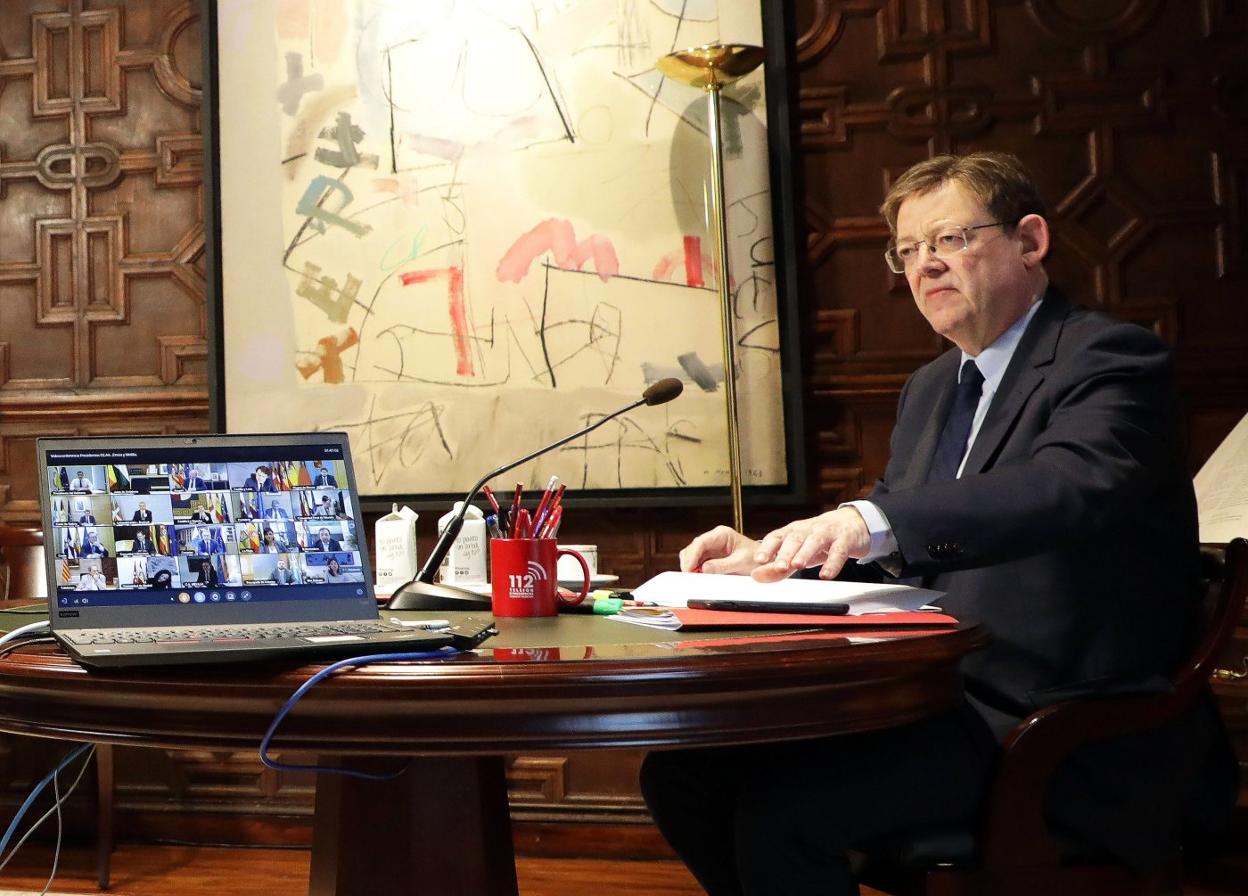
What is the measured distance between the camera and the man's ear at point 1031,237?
2.06 metres

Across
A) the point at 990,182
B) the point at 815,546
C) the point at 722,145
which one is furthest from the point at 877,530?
the point at 722,145

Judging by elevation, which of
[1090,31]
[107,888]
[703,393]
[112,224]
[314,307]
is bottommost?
[107,888]

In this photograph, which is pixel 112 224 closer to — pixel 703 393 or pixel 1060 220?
pixel 703 393

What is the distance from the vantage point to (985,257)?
6.75 ft

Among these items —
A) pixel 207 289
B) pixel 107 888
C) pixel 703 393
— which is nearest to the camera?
pixel 107 888

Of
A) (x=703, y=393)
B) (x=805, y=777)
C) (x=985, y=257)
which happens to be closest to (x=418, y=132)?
(x=703, y=393)

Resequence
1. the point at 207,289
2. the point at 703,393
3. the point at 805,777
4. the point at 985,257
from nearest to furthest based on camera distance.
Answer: the point at 805,777
the point at 985,257
the point at 703,393
the point at 207,289

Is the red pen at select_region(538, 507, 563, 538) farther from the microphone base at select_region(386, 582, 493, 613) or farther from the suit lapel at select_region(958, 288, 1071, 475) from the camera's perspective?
the suit lapel at select_region(958, 288, 1071, 475)

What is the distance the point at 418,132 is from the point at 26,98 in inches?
49.4

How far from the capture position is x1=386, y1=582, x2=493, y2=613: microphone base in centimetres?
186

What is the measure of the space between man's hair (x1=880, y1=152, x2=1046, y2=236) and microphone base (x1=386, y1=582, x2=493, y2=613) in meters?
0.98

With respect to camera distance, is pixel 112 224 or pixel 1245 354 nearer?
pixel 1245 354

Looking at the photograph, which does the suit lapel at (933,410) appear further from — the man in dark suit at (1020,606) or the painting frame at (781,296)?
the painting frame at (781,296)

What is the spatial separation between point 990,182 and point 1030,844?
1.05 metres
